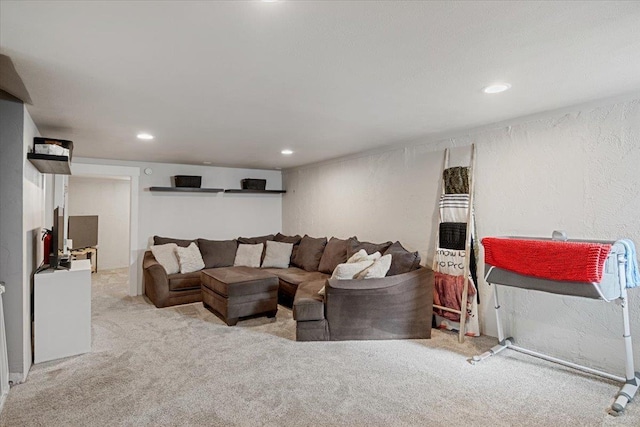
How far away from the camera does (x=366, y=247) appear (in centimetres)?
455

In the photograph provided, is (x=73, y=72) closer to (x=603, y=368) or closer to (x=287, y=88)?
(x=287, y=88)

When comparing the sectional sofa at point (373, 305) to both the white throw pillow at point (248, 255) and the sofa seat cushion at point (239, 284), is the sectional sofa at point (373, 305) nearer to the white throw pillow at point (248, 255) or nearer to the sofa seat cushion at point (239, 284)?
the sofa seat cushion at point (239, 284)

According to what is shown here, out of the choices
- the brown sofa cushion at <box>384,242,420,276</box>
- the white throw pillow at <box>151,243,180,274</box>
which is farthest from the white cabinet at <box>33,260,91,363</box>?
the brown sofa cushion at <box>384,242,420,276</box>

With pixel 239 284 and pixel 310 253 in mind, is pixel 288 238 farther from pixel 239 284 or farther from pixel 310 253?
pixel 239 284

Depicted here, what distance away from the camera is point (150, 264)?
4.90m

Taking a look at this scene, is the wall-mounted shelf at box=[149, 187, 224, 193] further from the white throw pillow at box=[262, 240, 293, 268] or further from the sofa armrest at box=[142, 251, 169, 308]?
the white throw pillow at box=[262, 240, 293, 268]

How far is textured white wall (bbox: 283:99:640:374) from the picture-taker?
2609 mm

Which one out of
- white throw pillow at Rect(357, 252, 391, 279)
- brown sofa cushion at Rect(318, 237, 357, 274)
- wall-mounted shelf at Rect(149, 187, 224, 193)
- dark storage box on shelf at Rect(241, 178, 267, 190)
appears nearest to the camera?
white throw pillow at Rect(357, 252, 391, 279)

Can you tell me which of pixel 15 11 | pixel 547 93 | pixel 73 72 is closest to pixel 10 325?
pixel 73 72

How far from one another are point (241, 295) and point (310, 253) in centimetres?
172

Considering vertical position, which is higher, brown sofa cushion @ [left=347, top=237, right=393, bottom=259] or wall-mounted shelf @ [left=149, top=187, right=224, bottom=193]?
wall-mounted shelf @ [left=149, top=187, right=224, bottom=193]

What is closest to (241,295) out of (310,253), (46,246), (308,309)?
(308,309)

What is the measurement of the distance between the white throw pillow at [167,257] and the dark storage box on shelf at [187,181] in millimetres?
1111

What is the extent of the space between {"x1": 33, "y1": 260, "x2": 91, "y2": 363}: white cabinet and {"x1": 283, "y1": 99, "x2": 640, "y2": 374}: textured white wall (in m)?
3.52
